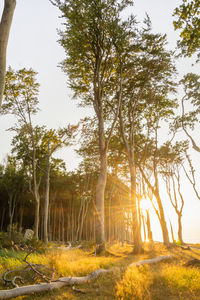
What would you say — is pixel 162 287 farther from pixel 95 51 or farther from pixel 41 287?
pixel 95 51

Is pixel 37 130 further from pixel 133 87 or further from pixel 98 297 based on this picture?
pixel 98 297

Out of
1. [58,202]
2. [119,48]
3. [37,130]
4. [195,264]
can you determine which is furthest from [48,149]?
[58,202]

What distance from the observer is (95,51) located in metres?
13.8

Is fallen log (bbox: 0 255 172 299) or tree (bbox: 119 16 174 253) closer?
fallen log (bbox: 0 255 172 299)

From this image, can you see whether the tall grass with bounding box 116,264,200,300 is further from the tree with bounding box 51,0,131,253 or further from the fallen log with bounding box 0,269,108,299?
the tree with bounding box 51,0,131,253

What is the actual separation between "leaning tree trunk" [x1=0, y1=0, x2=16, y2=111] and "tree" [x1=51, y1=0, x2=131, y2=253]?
27.8 ft

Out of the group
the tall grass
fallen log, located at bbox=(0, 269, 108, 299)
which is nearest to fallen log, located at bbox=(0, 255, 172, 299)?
fallen log, located at bbox=(0, 269, 108, 299)

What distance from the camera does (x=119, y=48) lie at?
13367 mm

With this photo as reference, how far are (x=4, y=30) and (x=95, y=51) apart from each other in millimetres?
10232

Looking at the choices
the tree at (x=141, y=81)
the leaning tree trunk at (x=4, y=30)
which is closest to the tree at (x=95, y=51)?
the tree at (x=141, y=81)

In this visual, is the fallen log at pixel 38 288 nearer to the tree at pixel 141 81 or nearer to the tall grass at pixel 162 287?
the tall grass at pixel 162 287

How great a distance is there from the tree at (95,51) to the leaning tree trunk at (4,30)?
334 inches

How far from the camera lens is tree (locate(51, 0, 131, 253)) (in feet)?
39.8

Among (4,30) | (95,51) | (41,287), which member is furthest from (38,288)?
(95,51)
